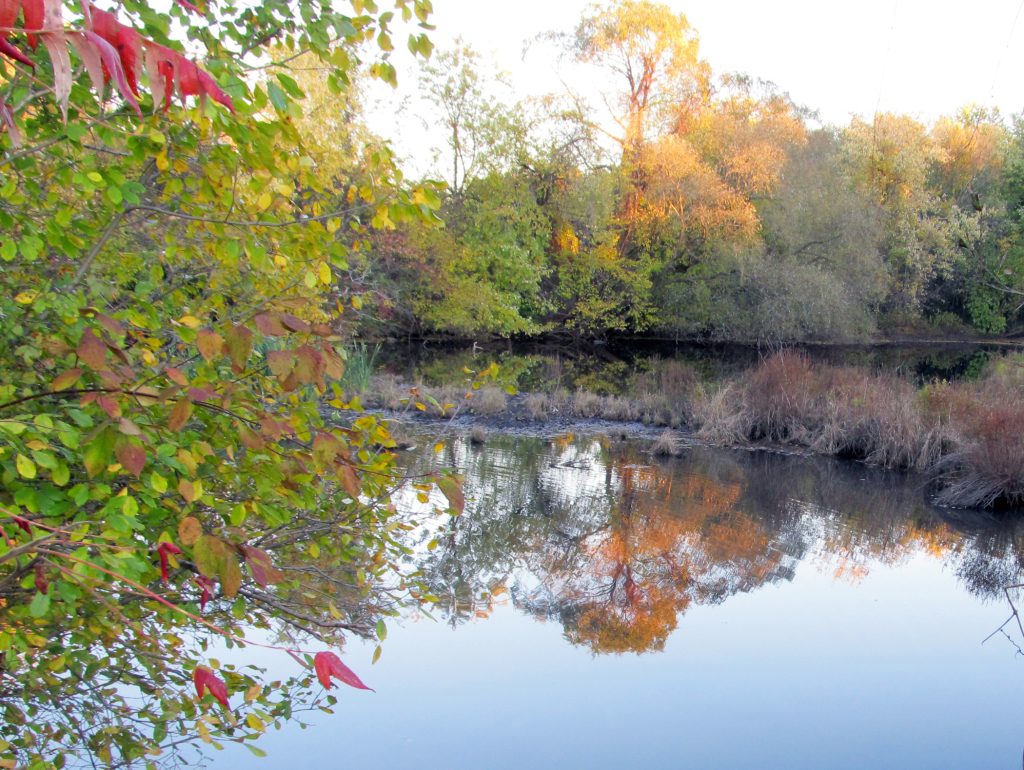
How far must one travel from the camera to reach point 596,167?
29188mm

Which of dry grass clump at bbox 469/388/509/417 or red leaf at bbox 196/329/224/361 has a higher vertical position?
red leaf at bbox 196/329/224/361

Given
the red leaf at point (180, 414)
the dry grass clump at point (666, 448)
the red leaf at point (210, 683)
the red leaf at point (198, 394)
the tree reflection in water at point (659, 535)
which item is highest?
the red leaf at point (198, 394)

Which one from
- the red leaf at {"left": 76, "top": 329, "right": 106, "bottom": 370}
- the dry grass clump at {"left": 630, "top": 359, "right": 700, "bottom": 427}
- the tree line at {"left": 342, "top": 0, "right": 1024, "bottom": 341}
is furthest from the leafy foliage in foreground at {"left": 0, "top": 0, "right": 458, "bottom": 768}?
the tree line at {"left": 342, "top": 0, "right": 1024, "bottom": 341}

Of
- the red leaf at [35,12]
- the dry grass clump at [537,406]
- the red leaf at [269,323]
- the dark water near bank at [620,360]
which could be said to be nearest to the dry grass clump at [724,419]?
the dry grass clump at [537,406]

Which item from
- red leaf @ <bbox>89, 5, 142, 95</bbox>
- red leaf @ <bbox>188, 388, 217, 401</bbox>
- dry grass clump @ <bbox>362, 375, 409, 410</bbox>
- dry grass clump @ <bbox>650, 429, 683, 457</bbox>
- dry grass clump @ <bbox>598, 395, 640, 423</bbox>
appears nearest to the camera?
red leaf @ <bbox>89, 5, 142, 95</bbox>

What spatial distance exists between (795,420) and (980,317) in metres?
26.4

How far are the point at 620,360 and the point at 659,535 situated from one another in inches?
690

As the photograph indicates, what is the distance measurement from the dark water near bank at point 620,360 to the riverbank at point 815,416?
229 cm

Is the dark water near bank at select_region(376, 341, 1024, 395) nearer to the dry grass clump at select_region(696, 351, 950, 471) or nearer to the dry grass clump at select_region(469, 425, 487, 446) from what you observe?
the dry grass clump at select_region(696, 351, 950, 471)

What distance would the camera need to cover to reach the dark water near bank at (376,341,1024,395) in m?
20.7

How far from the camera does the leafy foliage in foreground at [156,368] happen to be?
2180mm

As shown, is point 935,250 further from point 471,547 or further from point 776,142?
point 471,547

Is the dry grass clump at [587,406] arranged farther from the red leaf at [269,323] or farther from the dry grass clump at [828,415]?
the red leaf at [269,323]

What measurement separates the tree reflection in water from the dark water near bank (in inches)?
259
